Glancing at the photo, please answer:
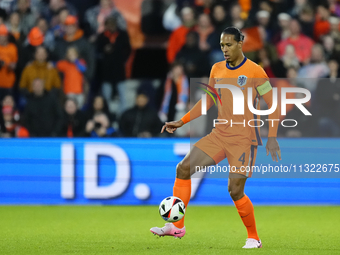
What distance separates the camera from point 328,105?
29.0 ft

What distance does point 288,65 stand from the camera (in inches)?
377

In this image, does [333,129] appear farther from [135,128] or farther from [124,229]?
[124,229]

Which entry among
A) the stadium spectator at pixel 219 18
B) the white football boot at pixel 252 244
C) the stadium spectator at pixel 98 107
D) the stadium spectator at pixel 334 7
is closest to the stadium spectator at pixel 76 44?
the stadium spectator at pixel 98 107

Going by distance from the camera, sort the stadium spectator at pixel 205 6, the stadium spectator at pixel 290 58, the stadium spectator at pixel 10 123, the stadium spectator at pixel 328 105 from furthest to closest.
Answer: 1. the stadium spectator at pixel 205 6
2. the stadium spectator at pixel 290 58
3. the stadium spectator at pixel 10 123
4. the stadium spectator at pixel 328 105

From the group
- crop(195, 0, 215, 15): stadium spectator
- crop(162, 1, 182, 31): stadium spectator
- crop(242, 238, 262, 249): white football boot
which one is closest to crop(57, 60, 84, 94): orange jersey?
crop(162, 1, 182, 31): stadium spectator

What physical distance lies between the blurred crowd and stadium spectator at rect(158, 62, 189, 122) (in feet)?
0.06

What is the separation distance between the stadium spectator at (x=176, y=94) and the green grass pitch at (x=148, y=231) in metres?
1.75

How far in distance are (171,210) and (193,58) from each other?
4931 mm

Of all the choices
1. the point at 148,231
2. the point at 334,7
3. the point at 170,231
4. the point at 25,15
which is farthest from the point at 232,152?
the point at 25,15

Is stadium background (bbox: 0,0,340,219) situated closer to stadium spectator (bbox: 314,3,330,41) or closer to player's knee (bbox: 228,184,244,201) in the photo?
stadium spectator (bbox: 314,3,330,41)

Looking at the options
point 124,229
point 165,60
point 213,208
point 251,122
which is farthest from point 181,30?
point 251,122

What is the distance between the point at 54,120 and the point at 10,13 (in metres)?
2.42

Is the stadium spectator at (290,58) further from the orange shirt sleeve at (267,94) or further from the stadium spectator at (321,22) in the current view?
the orange shirt sleeve at (267,94)

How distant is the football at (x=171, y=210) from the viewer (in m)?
5.04
